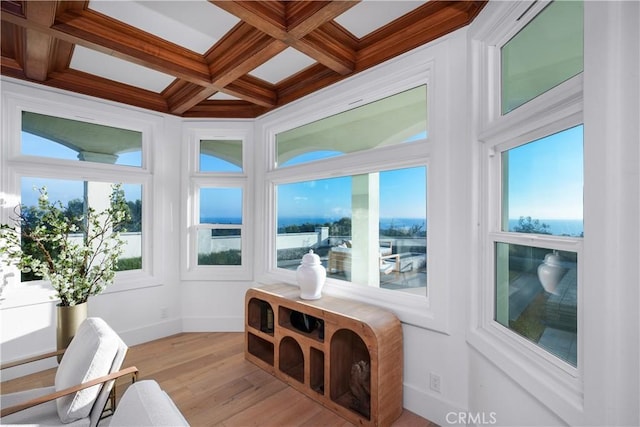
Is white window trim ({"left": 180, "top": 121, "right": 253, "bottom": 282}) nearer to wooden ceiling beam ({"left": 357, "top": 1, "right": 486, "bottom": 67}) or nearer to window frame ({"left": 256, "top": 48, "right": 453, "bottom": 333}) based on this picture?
window frame ({"left": 256, "top": 48, "right": 453, "bottom": 333})

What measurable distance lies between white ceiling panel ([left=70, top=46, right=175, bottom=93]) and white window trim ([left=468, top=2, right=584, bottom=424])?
2.78 metres

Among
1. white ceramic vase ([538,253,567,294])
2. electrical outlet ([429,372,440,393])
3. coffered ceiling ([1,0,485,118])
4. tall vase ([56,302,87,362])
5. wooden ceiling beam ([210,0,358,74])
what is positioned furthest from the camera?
tall vase ([56,302,87,362])

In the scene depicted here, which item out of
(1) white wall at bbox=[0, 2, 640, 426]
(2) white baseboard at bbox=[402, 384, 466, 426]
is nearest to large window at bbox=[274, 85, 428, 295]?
(1) white wall at bbox=[0, 2, 640, 426]

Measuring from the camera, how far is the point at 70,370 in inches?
60.0

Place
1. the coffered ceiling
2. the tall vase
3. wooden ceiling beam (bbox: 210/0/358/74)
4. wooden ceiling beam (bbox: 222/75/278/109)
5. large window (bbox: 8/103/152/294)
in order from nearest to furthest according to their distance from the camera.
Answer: wooden ceiling beam (bbox: 210/0/358/74), the coffered ceiling, the tall vase, large window (bbox: 8/103/152/294), wooden ceiling beam (bbox: 222/75/278/109)

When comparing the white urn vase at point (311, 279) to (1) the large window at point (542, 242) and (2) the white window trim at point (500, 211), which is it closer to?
(2) the white window trim at point (500, 211)

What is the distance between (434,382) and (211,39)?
295 centimetres

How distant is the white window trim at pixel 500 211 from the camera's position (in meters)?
1.15

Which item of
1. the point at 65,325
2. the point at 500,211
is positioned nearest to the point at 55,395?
the point at 65,325

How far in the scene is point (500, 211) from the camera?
1688 millimetres

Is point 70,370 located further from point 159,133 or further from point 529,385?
point 159,133

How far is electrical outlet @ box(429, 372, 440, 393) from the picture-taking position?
6.35 feet

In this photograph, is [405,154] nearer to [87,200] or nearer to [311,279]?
[311,279]

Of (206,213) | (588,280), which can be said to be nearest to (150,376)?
(206,213)
